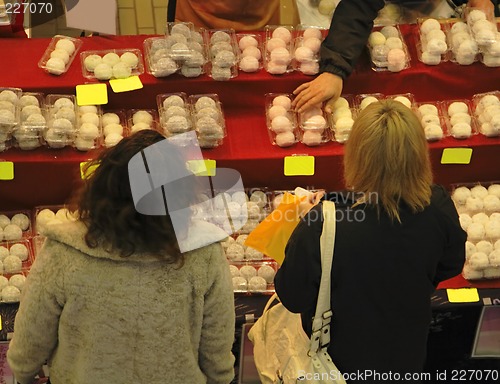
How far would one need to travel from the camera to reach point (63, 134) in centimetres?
341

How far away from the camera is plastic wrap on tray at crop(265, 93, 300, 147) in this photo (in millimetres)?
3533

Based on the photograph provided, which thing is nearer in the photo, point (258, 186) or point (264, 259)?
point (264, 259)

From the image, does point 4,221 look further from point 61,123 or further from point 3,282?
point 61,123

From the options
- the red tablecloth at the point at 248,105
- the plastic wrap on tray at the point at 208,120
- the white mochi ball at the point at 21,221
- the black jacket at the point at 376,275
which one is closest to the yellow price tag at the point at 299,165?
the red tablecloth at the point at 248,105

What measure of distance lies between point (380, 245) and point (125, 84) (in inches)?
64.4

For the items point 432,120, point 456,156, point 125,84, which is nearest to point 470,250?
point 456,156

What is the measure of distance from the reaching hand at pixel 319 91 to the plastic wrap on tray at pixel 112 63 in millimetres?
726

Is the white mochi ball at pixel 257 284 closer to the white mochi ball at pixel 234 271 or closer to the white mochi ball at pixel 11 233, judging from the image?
the white mochi ball at pixel 234 271

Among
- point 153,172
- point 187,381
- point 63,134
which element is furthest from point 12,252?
point 153,172

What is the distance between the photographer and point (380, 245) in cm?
234

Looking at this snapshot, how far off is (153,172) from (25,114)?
1549 mm

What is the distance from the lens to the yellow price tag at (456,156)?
3.58 metres

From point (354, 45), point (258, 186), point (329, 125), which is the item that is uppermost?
point (354, 45)

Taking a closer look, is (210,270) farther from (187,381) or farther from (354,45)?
(354,45)
